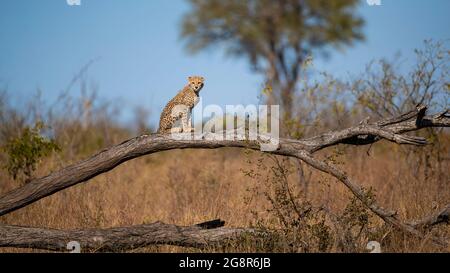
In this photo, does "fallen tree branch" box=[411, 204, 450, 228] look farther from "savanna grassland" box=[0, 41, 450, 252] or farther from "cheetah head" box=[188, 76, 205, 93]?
"cheetah head" box=[188, 76, 205, 93]

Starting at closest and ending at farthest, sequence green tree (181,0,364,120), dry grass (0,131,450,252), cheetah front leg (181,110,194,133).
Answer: cheetah front leg (181,110,194,133) → dry grass (0,131,450,252) → green tree (181,0,364,120)

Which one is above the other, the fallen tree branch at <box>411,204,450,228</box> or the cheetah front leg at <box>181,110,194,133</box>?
the cheetah front leg at <box>181,110,194,133</box>

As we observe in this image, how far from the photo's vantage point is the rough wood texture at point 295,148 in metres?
5.24

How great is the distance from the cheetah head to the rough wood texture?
1.98 m

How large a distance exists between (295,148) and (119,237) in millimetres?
1842

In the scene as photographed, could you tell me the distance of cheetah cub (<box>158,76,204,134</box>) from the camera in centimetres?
685

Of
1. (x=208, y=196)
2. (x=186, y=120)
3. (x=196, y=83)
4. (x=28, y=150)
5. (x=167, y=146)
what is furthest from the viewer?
(x=28, y=150)

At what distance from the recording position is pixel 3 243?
5543 mm

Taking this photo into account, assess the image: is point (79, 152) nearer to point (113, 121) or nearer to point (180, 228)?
point (113, 121)

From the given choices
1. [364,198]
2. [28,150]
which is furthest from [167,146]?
[28,150]

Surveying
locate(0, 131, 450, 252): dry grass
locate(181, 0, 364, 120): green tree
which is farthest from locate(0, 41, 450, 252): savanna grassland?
locate(181, 0, 364, 120): green tree

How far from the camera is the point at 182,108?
6914 mm

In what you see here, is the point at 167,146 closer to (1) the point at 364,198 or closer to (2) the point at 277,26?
(1) the point at 364,198
